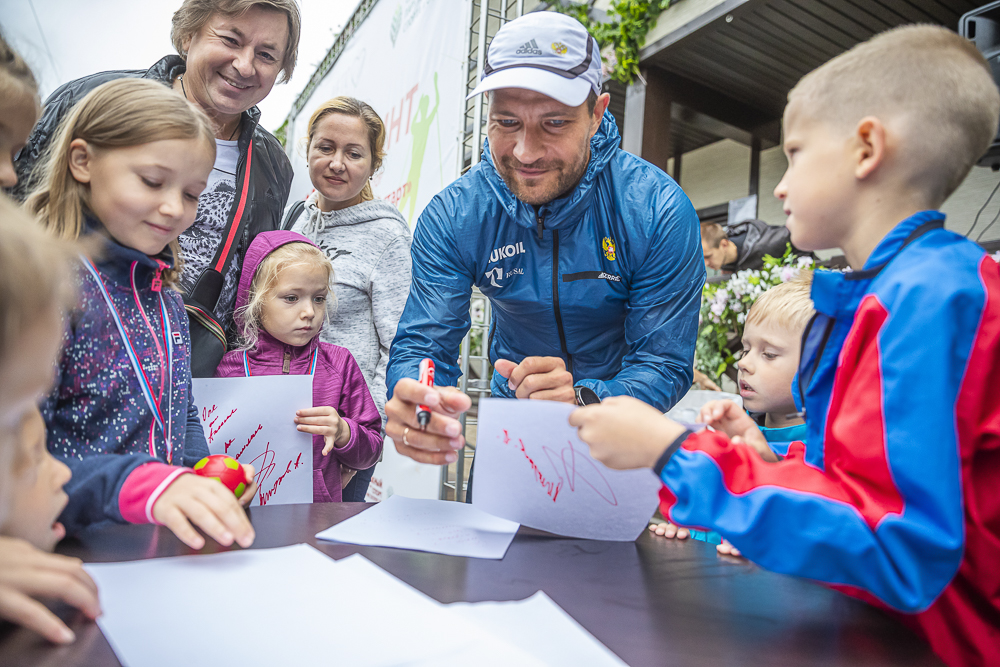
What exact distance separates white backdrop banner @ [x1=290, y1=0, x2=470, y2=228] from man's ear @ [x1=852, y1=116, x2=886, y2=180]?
76.3 inches

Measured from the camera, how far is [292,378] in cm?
147

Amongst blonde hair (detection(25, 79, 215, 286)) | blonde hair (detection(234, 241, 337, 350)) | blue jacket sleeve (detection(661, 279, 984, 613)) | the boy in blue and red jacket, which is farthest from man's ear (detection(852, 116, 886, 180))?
blonde hair (detection(234, 241, 337, 350))

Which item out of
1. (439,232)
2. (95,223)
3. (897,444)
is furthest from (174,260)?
(897,444)

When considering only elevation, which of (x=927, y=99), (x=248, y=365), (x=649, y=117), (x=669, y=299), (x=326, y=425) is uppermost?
(x=649, y=117)

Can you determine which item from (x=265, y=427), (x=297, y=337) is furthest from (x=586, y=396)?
(x=297, y=337)

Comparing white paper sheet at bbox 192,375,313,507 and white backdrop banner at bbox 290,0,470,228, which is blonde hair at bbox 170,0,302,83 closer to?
white backdrop banner at bbox 290,0,470,228

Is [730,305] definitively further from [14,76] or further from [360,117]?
[14,76]

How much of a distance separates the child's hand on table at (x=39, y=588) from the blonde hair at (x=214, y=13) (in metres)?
1.64

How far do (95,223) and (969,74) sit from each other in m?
1.45

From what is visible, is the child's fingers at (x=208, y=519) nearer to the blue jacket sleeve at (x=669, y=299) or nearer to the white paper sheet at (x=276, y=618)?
the white paper sheet at (x=276, y=618)

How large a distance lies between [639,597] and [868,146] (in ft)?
2.21

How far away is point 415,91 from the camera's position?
2959 millimetres

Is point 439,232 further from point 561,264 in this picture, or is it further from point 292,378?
point 292,378
